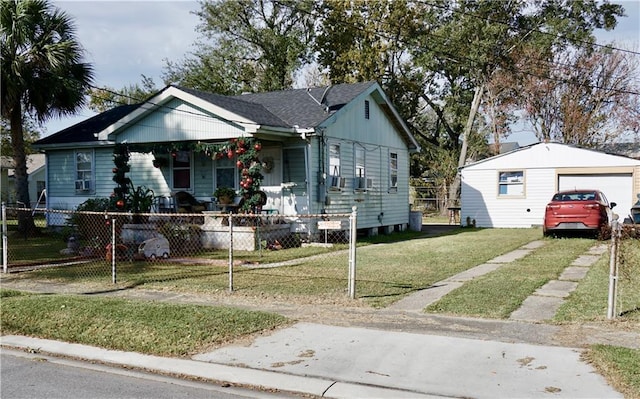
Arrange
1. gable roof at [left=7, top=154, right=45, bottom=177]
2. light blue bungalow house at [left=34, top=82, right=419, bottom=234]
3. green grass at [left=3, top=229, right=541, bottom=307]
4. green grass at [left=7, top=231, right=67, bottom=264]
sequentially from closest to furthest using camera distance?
green grass at [left=3, top=229, right=541, bottom=307]
green grass at [left=7, top=231, right=67, bottom=264]
light blue bungalow house at [left=34, top=82, right=419, bottom=234]
gable roof at [left=7, top=154, right=45, bottom=177]

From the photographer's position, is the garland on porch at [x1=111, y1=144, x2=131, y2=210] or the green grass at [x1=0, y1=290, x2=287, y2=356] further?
the garland on porch at [x1=111, y1=144, x2=131, y2=210]

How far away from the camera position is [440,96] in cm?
3934

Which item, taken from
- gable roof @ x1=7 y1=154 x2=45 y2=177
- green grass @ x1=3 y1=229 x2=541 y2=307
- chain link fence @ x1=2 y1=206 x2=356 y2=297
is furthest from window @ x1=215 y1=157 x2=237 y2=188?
gable roof @ x1=7 y1=154 x2=45 y2=177

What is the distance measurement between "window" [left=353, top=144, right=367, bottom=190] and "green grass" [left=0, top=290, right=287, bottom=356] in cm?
1207

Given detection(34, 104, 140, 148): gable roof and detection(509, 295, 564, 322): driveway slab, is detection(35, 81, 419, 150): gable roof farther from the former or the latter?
detection(509, 295, 564, 322): driveway slab

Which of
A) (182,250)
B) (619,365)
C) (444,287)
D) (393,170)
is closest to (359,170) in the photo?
(393,170)

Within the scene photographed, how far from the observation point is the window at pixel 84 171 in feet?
70.3

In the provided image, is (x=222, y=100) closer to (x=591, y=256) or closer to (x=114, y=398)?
(x=591, y=256)

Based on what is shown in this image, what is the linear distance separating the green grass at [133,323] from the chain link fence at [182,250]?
6.10 ft

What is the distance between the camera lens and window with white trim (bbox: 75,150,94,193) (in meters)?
21.4

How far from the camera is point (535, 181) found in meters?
23.6

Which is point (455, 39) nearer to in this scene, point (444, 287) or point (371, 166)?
point (371, 166)

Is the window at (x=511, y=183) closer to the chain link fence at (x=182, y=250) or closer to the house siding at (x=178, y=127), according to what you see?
the chain link fence at (x=182, y=250)

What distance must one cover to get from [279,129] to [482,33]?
863 inches
